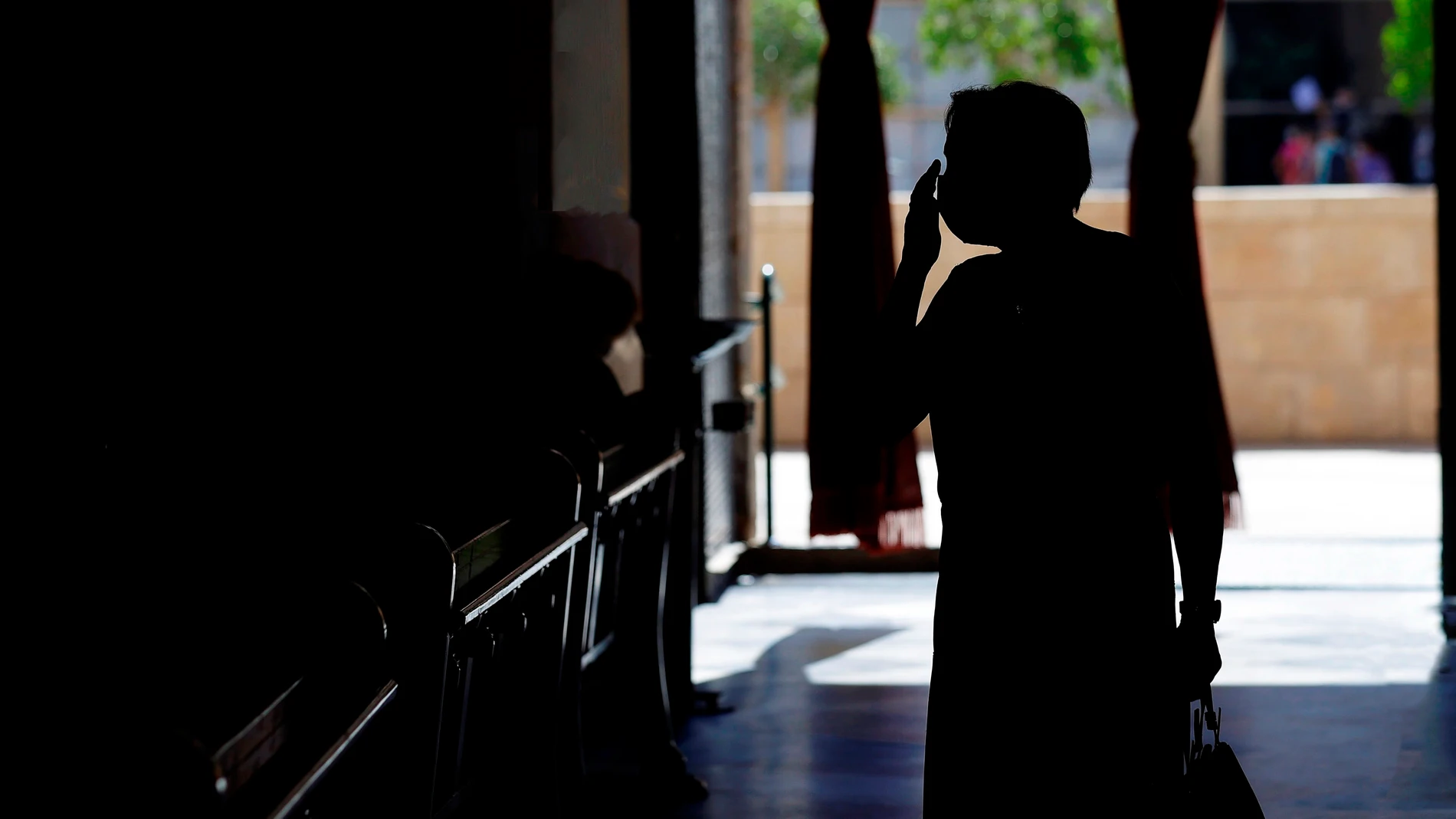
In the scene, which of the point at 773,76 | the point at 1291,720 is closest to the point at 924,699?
the point at 1291,720

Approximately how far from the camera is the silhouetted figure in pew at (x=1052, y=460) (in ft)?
5.23

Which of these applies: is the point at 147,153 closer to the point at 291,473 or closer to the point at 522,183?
the point at 291,473

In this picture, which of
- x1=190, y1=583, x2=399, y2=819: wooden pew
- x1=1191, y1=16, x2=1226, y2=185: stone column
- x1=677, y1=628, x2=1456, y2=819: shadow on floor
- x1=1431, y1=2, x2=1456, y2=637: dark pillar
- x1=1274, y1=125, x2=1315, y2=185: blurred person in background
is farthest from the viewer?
x1=1274, y1=125, x2=1315, y2=185: blurred person in background

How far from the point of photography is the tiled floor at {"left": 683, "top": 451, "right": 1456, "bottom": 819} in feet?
9.98

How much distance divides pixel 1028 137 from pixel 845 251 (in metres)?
3.22

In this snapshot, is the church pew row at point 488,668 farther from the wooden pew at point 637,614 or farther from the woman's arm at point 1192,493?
the woman's arm at point 1192,493

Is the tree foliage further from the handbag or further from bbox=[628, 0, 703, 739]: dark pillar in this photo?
the handbag

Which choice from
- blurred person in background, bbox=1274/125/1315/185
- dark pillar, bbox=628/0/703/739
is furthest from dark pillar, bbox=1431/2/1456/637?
blurred person in background, bbox=1274/125/1315/185

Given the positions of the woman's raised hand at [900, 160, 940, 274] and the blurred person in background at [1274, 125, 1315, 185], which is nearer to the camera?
the woman's raised hand at [900, 160, 940, 274]

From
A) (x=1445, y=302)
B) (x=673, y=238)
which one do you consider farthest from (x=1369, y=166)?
(x=673, y=238)

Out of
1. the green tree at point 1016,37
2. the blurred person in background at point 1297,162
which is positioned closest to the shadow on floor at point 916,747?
the blurred person in background at point 1297,162

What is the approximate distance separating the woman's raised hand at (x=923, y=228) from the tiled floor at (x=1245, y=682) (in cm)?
39

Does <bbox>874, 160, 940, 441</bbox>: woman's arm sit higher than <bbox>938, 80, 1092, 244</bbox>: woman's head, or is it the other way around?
<bbox>938, 80, 1092, 244</bbox>: woman's head

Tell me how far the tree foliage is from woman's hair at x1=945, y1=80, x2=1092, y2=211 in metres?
10.5
